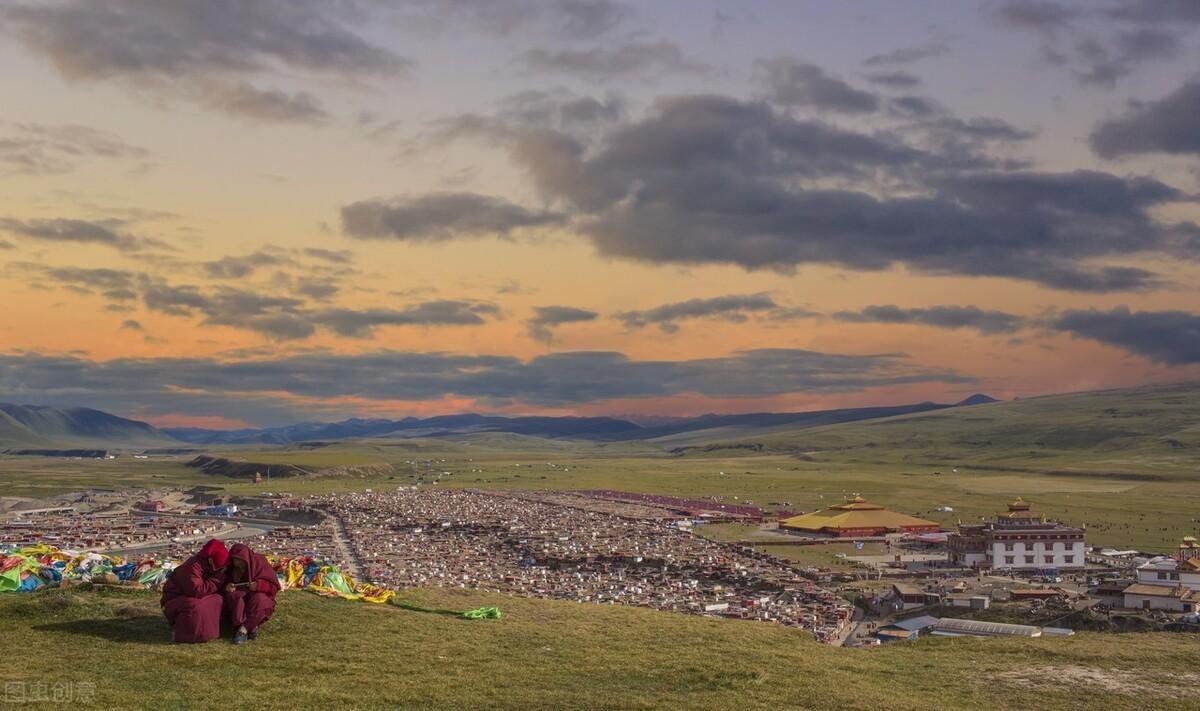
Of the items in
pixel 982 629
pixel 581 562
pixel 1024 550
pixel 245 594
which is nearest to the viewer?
pixel 245 594

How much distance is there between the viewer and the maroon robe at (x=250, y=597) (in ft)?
73.0

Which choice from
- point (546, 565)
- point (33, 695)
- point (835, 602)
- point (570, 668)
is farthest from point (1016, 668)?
point (546, 565)

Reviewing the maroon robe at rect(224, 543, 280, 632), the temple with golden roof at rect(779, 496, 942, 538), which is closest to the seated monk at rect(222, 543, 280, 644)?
the maroon robe at rect(224, 543, 280, 632)

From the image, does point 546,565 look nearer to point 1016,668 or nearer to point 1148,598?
point 1148,598

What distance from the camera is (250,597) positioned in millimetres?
22453

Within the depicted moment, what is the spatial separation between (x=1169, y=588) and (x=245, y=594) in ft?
172

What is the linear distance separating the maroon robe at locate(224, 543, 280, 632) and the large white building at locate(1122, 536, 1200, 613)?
48138mm

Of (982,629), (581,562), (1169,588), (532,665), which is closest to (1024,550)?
(1169,588)

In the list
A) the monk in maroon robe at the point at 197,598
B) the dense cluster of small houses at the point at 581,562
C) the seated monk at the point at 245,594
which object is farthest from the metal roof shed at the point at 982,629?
the monk in maroon robe at the point at 197,598

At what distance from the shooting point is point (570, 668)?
70.1ft

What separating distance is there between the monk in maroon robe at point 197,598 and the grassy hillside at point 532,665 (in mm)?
468

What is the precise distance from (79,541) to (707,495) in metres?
92.5

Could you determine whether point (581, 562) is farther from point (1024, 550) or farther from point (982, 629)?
point (982, 629)

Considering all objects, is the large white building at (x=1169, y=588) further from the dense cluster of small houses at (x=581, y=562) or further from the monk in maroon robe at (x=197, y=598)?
the monk in maroon robe at (x=197, y=598)
